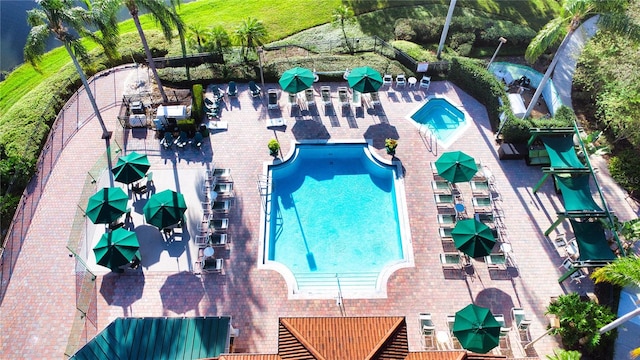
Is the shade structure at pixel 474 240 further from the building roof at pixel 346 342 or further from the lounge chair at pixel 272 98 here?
the lounge chair at pixel 272 98

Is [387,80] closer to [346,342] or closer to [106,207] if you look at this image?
[346,342]

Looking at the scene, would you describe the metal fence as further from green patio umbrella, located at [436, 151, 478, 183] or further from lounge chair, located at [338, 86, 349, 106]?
green patio umbrella, located at [436, 151, 478, 183]

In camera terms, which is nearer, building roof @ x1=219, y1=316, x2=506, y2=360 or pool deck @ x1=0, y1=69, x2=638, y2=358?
building roof @ x1=219, y1=316, x2=506, y2=360

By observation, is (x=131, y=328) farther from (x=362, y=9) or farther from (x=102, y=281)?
(x=362, y=9)

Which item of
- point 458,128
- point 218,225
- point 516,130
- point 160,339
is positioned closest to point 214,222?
point 218,225

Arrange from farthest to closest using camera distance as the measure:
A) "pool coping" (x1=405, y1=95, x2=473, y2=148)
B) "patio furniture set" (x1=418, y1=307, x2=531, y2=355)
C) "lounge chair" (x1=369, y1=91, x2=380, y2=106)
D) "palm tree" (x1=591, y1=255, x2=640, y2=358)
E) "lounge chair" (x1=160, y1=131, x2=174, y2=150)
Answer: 1. "lounge chair" (x1=369, y1=91, x2=380, y2=106)
2. "pool coping" (x1=405, y1=95, x2=473, y2=148)
3. "lounge chair" (x1=160, y1=131, x2=174, y2=150)
4. "patio furniture set" (x1=418, y1=307, x2=531, y2=355)
5. "palm tree" (x1=591, y1=255, x2=640, y2=358)

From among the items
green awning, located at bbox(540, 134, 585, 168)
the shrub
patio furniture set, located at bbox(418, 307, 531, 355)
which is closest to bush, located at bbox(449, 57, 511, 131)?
green awning, located at bbox(540, 134, 585, 168)
